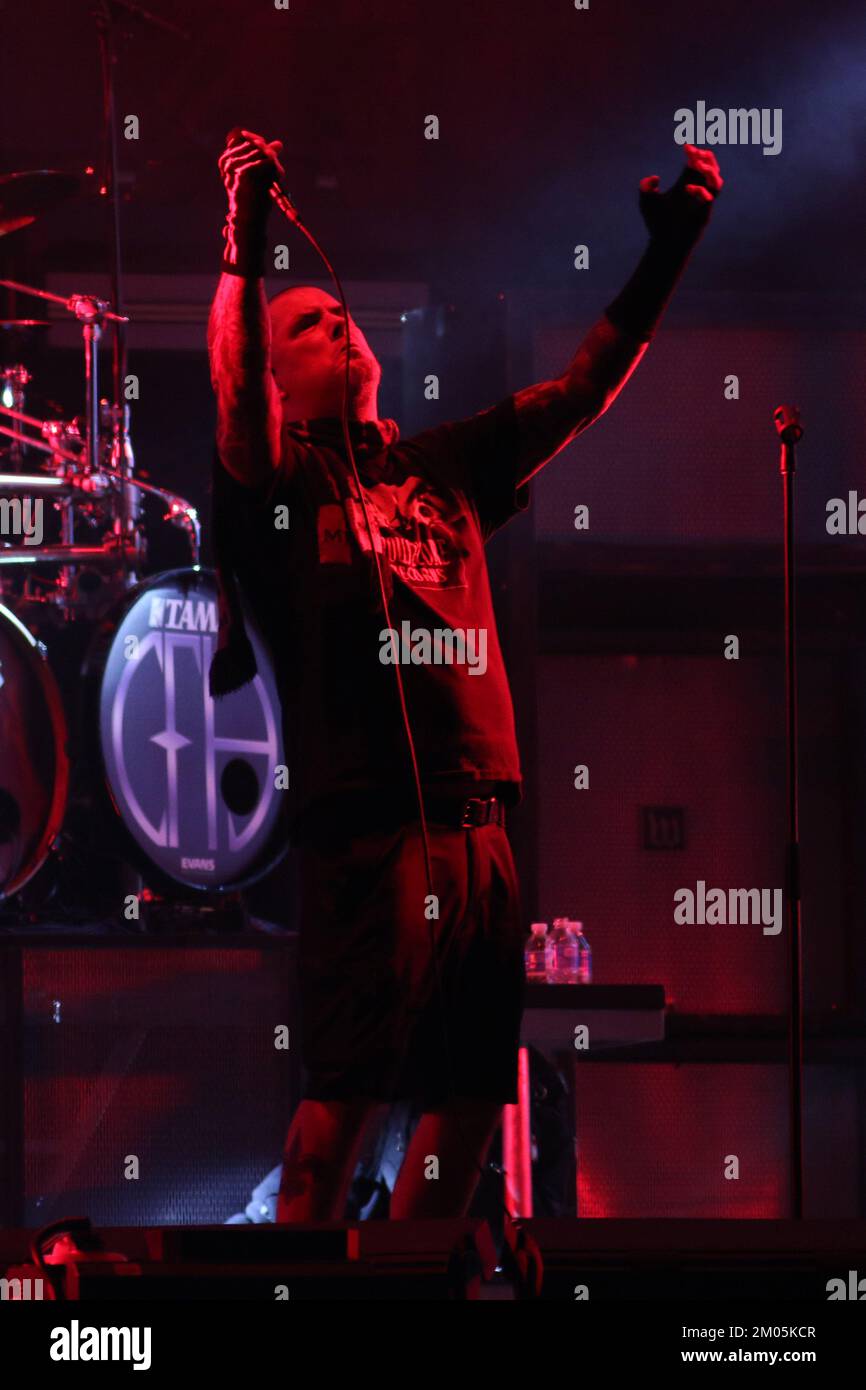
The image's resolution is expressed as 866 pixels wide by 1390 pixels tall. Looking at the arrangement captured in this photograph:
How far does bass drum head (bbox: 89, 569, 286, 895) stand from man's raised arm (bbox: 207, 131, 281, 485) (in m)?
2.00

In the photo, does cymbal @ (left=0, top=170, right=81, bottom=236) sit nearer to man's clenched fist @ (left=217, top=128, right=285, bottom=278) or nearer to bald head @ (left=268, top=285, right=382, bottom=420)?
bald head @ (left=268, top=285, right=382, bottom=420)

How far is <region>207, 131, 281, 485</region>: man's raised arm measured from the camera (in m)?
2.12

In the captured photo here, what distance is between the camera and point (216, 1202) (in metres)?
4.11

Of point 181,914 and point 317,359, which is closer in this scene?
point 317,359

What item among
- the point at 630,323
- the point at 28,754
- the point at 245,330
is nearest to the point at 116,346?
the point at 28,754

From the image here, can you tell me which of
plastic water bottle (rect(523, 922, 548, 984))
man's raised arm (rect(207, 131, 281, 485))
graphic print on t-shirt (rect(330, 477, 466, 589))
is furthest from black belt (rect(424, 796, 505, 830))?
plastic water bottle (rect(523, 922, 548, 984))

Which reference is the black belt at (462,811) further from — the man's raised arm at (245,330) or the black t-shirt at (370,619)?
the man's raised arm at (245,330)

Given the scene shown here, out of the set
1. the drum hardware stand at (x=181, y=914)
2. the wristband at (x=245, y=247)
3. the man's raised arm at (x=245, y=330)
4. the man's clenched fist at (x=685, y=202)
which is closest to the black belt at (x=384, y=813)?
the man's raised arm at (x=245, y=330)

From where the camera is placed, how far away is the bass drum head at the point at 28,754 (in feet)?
13.5

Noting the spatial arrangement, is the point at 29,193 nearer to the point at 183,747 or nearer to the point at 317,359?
the point at 183,747

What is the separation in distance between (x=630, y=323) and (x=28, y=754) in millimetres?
2160

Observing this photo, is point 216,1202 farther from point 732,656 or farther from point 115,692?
point 732,656

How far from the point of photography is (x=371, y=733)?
227 cm
